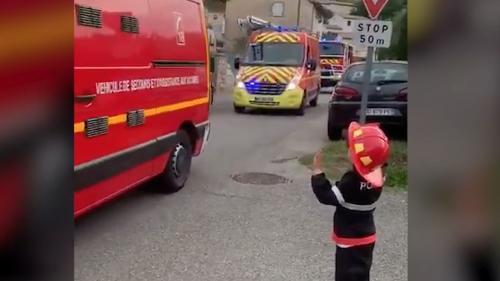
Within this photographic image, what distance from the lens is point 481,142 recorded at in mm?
1106

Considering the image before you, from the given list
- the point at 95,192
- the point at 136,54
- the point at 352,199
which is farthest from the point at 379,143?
the point at 136,54

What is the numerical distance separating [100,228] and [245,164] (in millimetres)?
3805

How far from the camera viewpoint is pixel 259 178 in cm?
808

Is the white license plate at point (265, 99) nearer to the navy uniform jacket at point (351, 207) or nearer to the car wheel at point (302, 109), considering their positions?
the car wheel at point (302, 109)

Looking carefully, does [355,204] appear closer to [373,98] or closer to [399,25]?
[399,25]

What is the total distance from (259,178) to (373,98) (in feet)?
10.7

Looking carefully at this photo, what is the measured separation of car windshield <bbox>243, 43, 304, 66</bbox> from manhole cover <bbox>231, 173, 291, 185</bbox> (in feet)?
30.7

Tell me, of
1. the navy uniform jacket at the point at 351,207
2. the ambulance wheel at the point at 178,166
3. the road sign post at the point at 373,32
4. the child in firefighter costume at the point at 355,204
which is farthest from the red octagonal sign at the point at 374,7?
the navy uniform jacket at the point at 351,207

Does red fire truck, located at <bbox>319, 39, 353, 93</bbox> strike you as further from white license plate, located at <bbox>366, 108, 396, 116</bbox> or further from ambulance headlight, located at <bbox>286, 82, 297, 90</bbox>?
white license plate, located at <bbox>366, 108, 396, 116</bbox>

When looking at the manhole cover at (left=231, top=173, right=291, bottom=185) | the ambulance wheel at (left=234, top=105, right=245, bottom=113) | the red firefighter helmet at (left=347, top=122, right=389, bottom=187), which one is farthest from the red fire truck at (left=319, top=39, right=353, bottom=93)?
the red firefighter helmet at (left=347, top=122, right=389, bottom=187)

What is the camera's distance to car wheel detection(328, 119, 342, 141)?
11547mm

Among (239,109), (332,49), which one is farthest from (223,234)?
(332,49)

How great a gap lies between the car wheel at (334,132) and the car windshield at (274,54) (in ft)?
18.6

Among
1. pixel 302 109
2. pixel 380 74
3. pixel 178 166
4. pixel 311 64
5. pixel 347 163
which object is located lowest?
pixel 347 163
